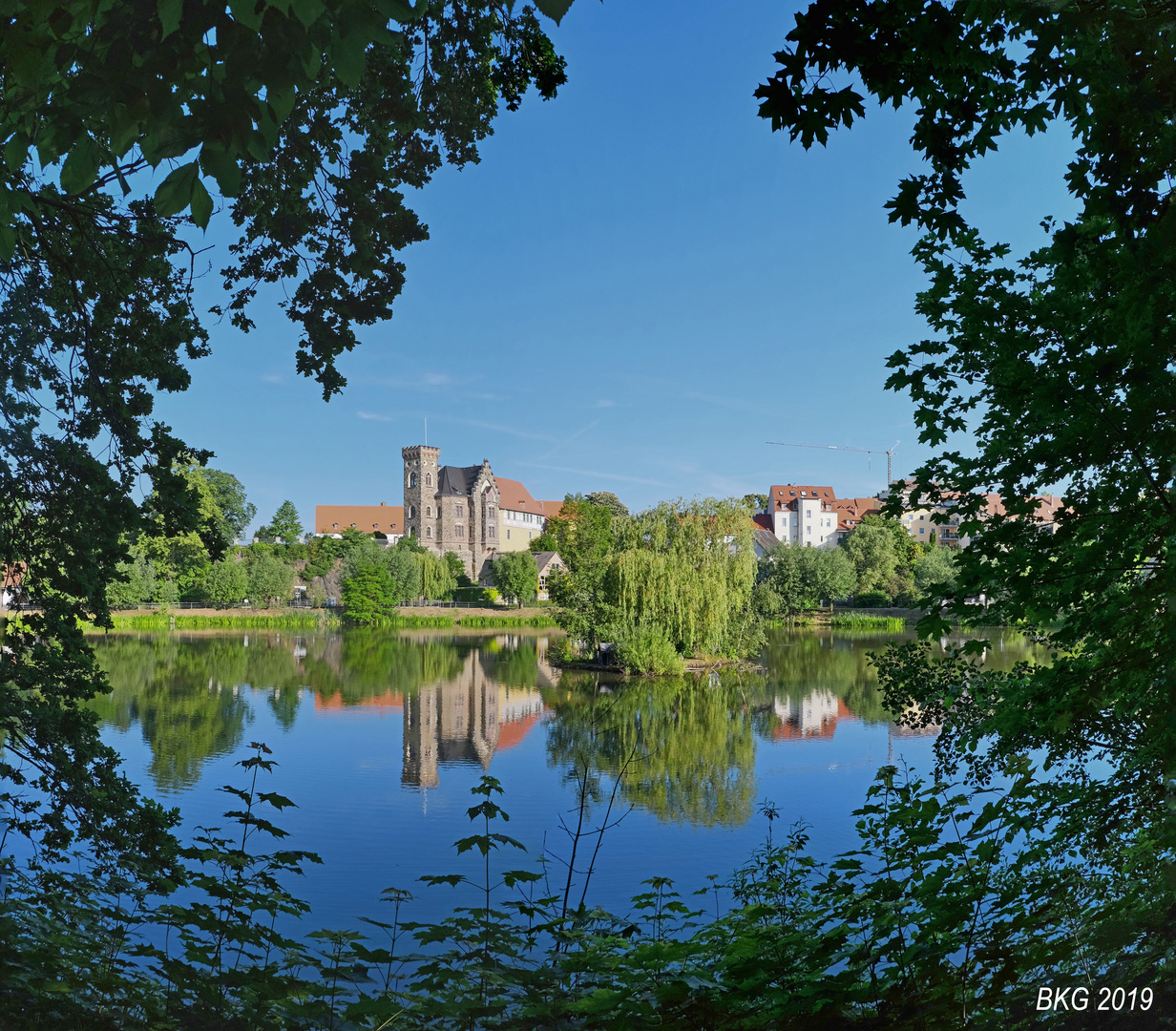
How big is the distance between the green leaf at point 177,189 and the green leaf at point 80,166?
0.82 ft

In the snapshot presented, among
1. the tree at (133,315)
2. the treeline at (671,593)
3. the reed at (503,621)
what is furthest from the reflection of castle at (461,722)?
the reed at (503,621)

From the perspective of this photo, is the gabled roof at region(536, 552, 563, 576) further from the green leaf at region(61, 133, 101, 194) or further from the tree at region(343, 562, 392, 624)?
the green leaf at region(61, 133, 101, 194)

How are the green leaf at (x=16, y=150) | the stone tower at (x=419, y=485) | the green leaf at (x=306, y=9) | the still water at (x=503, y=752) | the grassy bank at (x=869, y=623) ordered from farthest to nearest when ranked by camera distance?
the stone tower at (x=419, y=485)
the grassy bank at (x=869, y=623)
the still water at (x=503, y=752)
the green leaf at (x=16, y=150)
the green leaf at (x=306, y=9)

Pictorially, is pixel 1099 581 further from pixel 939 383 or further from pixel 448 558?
pixel 448 558

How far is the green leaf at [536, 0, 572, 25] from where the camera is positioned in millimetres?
1732

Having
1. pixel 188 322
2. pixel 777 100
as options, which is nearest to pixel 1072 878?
pixel 777 100

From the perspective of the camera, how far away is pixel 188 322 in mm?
5387

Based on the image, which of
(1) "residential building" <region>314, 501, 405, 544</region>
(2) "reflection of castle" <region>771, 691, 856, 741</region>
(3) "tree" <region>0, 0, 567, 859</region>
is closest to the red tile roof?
(1) "residential building" <region>314, 501, 405, 544</region>

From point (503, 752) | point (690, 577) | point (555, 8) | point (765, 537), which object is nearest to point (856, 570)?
point (765, 537)

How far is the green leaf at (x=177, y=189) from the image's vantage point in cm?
182

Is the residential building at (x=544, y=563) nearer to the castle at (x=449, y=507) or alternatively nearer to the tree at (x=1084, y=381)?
the castle at (x=449, y=507)

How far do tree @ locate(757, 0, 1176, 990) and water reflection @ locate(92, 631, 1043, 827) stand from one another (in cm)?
538

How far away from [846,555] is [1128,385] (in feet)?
160

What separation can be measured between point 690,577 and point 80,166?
2380cm
